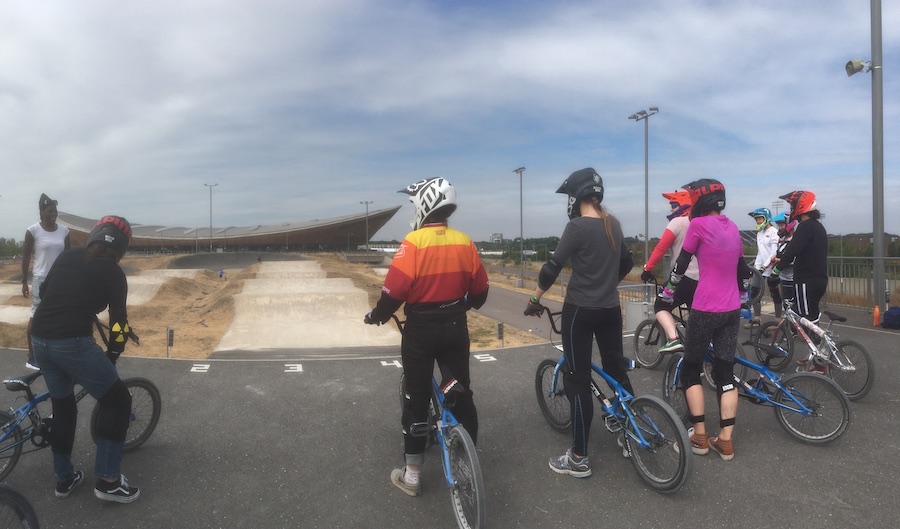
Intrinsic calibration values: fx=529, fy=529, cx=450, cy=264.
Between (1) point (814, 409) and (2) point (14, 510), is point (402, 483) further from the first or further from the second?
(1) point (814, 409)

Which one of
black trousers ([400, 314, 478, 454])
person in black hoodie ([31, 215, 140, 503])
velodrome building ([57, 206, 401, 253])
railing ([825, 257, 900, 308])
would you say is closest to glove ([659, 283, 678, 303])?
black trousers ([400, 314, 478, 454])

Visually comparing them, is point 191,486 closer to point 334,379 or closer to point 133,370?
point 334,379

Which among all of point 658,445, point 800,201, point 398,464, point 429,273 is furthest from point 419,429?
point 800,201

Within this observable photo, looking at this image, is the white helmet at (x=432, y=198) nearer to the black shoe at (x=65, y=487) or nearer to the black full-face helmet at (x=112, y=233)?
the black full-face helmet at (x=112, y=233)

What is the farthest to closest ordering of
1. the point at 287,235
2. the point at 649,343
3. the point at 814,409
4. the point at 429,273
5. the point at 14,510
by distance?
the point at 287,235, the point at 649,343, the point at 814,409, the point at 429,273, the point at 14,510

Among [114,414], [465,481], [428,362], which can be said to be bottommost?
[465,481]

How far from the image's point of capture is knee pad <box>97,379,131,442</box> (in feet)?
10.3

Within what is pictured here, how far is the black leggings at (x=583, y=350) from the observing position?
3322 mm

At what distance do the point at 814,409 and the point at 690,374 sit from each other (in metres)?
0.98

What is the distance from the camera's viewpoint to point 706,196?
367 cm

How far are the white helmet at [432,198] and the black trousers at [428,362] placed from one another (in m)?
0.60

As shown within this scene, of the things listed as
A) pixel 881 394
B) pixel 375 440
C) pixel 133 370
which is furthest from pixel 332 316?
pixel 881 394

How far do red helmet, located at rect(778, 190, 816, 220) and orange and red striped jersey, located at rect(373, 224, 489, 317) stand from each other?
4.16m

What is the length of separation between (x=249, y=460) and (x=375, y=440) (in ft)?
2.98
